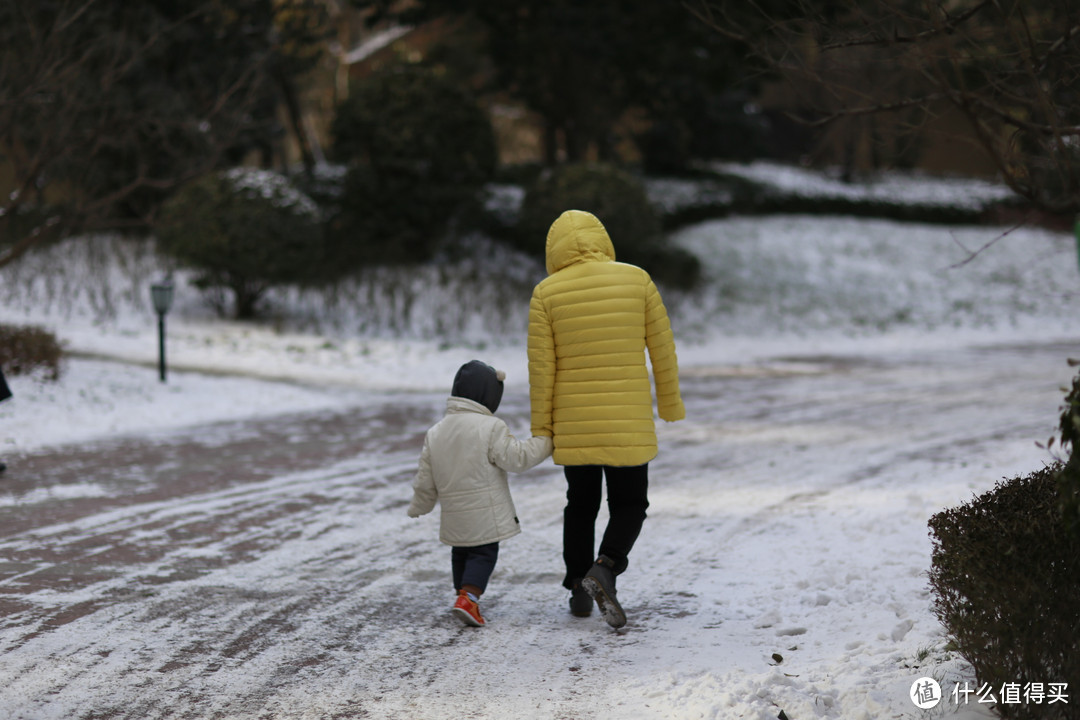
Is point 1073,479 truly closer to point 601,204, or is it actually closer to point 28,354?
point 28,354

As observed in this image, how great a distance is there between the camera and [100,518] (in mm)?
6605

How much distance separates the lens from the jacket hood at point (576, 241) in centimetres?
450

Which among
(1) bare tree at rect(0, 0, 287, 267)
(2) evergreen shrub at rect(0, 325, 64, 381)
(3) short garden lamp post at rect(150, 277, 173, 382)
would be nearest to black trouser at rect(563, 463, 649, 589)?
(1) bare tree at rect(0, 0, 287, 267)

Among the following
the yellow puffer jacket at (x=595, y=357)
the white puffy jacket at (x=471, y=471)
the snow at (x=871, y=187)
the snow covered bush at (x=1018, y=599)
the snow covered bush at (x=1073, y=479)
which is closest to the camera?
the snow covered bush at (x=1073, y=479)

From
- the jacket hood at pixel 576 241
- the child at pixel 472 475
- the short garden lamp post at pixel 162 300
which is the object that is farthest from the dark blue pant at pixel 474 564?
the short garden lamp post at pixel 162 300

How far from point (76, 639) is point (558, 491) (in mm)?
3692

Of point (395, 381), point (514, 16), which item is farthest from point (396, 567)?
point (514, 16)

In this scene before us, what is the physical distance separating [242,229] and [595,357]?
1210 centimetres

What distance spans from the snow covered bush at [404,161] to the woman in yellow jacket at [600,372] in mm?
15329

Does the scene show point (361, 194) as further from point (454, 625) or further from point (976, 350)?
point (454, 625)

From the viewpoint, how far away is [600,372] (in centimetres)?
439

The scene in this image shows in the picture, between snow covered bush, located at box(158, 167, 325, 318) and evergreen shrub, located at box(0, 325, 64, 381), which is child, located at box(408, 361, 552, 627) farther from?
snow covered bush, located at box(158, 167, 325, 318)

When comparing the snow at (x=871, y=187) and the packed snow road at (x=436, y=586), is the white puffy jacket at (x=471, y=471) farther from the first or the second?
the snow at (x=871, y=187)

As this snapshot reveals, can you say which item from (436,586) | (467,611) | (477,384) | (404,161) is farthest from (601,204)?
(467,611)
